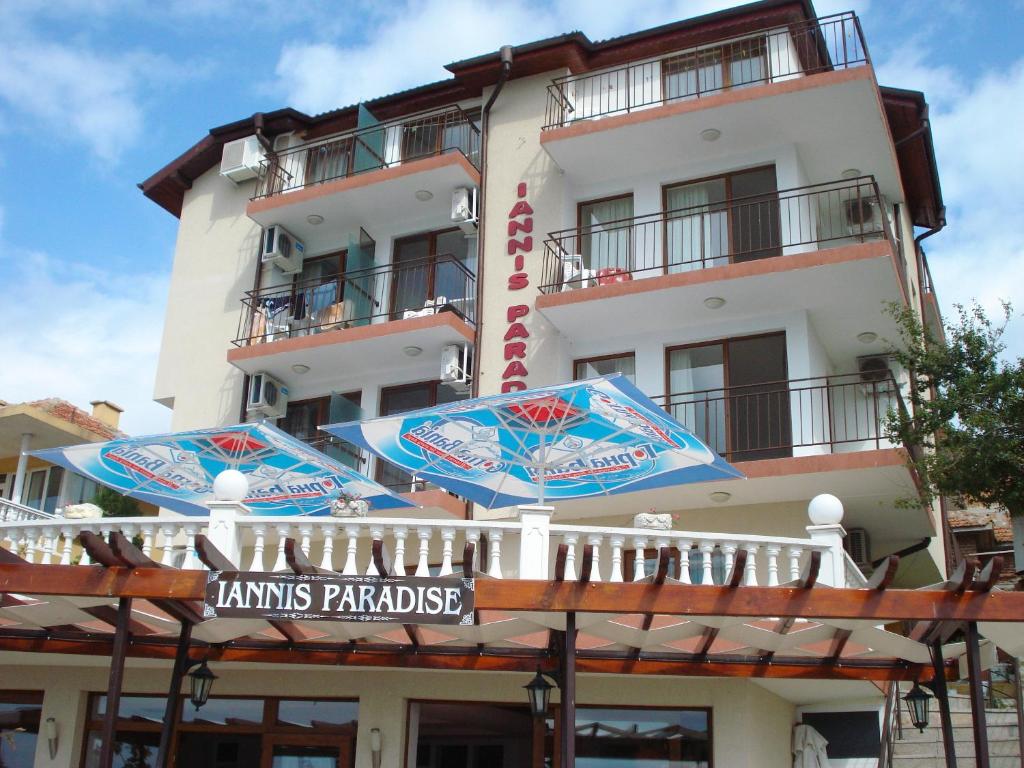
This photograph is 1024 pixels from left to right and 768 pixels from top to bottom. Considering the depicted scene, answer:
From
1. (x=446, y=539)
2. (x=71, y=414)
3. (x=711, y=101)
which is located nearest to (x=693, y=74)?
(x=711, y=101)

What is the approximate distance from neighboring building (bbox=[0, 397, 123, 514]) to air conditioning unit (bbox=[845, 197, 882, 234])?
1610cm

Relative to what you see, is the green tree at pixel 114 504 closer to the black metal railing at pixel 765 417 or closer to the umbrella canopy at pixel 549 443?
the umbrella canopy at pixel 549 443

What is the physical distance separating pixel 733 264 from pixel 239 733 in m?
9.07

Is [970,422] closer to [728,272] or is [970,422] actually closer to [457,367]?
[728,272]

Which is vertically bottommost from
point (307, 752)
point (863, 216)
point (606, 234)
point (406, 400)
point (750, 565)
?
point (307, 752)

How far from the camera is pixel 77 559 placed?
13828mm

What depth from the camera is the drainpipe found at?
18.1 meters

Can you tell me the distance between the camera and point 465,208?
61.8ft

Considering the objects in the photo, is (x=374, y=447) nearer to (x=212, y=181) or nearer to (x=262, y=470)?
(x=262, y=470)

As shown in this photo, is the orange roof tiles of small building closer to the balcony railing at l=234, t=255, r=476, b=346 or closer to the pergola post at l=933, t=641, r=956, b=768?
the balcony railing at l=234, t=255, r=476, b=346

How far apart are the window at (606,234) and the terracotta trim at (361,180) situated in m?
2.07

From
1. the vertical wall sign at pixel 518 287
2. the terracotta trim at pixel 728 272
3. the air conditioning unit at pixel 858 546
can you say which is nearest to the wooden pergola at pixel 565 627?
the air conditioning unit at pixel 858 546

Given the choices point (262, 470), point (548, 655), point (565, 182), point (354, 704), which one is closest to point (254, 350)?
point (262, 470)

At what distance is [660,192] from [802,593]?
9728 millimetres
